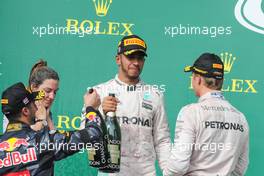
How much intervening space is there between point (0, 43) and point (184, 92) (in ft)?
4.45

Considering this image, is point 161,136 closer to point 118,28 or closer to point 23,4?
point 118,28

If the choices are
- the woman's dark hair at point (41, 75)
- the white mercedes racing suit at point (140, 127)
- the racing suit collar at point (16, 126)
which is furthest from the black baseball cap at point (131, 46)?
the racing suit collar at point (16, 126)

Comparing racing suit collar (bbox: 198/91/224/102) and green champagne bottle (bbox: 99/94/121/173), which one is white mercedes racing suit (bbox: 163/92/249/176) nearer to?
racing suit collar (bbox: 198/91/224/102)

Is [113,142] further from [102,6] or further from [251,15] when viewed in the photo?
[251,15]

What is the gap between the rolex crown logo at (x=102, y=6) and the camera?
3.53 meters

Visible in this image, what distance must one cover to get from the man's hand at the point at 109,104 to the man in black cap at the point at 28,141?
0.19 metres

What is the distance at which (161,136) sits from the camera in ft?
9.04

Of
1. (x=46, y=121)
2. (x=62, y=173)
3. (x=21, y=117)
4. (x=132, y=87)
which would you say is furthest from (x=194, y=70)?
(x=62, y=173)

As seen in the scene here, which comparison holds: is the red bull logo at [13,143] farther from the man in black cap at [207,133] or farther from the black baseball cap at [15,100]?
the man in black cap at [207,133]

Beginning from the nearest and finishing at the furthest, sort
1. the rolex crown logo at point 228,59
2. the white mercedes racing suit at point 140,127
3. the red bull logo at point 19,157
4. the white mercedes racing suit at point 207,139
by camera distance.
Result: the red bull logo at point 19,157, the white mercedes racing suit at point 207,139, the white mercedes racing suit at point 140,127, the rolex crown logo at point 228,59

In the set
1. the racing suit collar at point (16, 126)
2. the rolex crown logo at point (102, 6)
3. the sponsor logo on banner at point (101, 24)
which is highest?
the rolex crown logo at point (102, 6)

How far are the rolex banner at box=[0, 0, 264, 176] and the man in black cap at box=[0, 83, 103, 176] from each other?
123cm

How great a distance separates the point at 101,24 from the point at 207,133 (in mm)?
1473

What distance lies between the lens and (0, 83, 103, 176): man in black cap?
7.20ft
